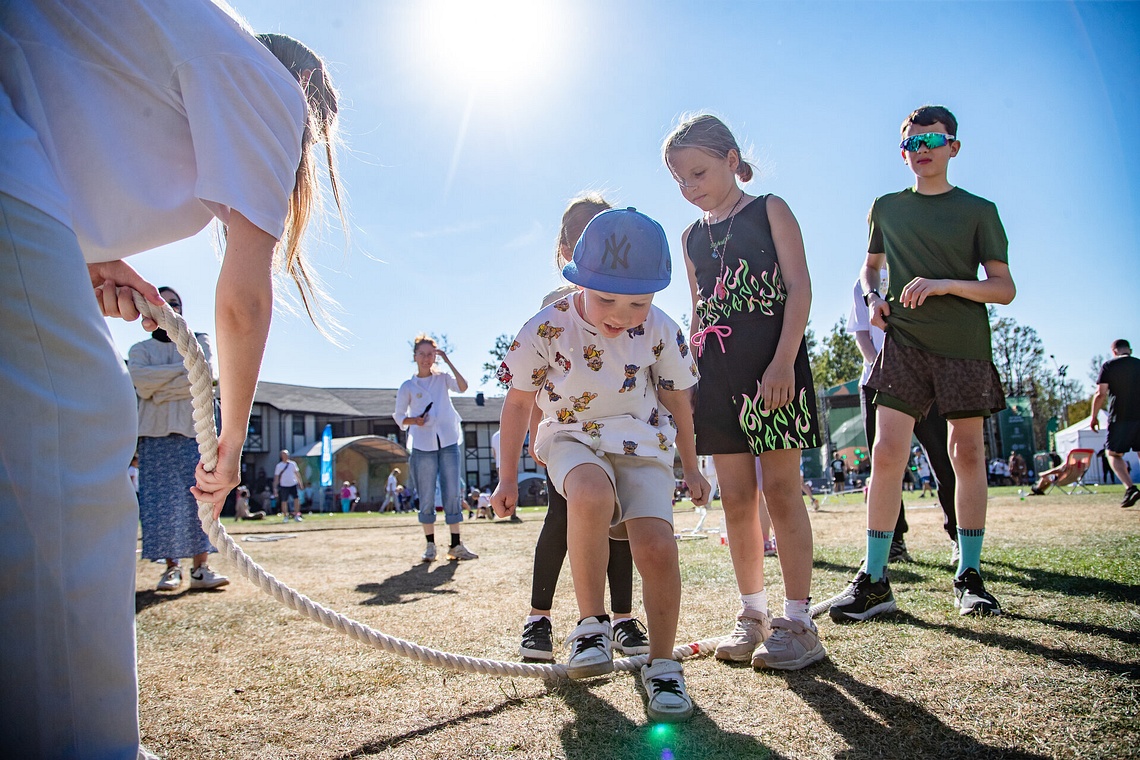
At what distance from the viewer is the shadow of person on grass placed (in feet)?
5.67

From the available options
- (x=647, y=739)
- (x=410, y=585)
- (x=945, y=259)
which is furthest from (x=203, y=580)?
(x=945, y=259)

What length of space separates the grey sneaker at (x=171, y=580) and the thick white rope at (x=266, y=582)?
323cm

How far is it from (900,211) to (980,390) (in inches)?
38.2

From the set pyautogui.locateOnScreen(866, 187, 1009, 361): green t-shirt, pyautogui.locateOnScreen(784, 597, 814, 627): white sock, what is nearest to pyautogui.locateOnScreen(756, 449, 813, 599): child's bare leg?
pyautogui.locateOnScreen(784, 597, 814, 627): white sock

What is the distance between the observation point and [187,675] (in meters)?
2.68

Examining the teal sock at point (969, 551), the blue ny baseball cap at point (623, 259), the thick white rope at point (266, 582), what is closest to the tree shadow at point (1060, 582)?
the teal sock at point (969, 551)

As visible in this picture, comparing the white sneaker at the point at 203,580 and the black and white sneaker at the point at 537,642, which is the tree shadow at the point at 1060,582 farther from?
the white sneaker at the point at 203,580

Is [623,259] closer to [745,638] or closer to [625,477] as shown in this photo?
Result: [625,477]

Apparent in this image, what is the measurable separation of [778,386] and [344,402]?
166ft

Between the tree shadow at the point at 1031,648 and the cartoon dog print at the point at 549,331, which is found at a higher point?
the cartoon dog print at the point at 549,331

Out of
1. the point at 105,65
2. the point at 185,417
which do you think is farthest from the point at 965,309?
the point at 185,417

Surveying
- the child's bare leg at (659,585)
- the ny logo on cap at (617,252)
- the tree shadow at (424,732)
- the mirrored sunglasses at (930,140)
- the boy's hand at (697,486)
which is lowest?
the tree shadow at (424,732)

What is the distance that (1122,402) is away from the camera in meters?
9.35

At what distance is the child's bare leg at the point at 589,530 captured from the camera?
2.33m
